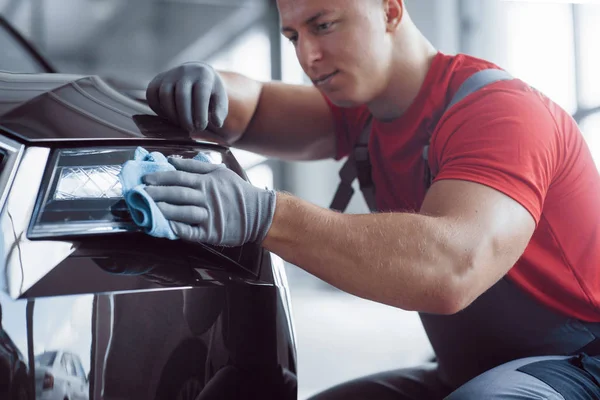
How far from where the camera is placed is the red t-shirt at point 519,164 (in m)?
1.14

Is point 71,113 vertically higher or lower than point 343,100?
higher

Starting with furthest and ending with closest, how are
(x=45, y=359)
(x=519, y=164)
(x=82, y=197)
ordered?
1. (x=519, y=164)
2. (x=82, y=197)
3. (x=45, y=359)

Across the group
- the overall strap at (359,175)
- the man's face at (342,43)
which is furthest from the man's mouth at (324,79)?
the overall strap at (359,175)

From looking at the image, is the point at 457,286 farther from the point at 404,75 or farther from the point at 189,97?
the point at 404,75

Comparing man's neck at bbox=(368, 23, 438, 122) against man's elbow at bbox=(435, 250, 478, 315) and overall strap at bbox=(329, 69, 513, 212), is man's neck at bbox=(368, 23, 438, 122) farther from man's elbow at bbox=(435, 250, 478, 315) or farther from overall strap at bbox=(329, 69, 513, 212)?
man's elbow at bbox=(435, 250, 478, 315)

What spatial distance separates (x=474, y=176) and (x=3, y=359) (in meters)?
0.78

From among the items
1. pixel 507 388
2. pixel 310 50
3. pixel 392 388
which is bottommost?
pixel 392 388

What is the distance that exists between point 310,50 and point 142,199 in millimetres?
814

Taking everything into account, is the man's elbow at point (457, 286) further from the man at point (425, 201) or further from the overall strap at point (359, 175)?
the overall strap at point (359, 175)

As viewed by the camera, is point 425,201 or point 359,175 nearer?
point 425,201

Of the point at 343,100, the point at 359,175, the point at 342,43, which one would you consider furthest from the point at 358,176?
the point at 342,43

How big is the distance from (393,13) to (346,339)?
240cm

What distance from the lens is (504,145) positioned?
45.3 inches

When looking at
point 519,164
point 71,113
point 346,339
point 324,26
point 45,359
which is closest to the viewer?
point 45,359
